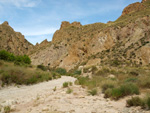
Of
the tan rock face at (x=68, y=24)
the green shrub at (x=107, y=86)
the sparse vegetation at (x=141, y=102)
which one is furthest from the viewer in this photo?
the tan rock face at (x=68, y=24)

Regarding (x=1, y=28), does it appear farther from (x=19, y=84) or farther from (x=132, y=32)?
(x=19, y=84)

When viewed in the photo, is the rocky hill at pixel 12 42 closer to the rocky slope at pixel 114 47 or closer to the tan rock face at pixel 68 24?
the rocky slope at pixel 114 47

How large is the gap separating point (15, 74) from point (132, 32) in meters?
37.2

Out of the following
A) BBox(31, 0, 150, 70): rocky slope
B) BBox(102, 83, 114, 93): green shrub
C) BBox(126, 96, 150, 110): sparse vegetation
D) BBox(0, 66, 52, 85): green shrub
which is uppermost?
BBox(31, 0, 150, 70): rocky slope

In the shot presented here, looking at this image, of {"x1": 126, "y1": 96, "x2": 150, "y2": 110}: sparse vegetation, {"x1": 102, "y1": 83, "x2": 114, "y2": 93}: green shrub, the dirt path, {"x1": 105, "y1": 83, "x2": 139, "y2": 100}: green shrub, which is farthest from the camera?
{"x1": 102, "y1": 83, "x2": 114, "y2": 93}: green shrub

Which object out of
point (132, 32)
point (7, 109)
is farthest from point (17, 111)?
point (132, 32)

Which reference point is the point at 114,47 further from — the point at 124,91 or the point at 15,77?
the point at 124,91

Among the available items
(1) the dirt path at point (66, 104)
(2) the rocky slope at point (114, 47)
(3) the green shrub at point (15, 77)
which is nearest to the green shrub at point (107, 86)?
(1) the dirt path at point (66, 104)

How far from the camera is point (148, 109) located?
408cm

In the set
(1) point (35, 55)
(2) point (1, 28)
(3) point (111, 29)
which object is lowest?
(1) point (35, 55)

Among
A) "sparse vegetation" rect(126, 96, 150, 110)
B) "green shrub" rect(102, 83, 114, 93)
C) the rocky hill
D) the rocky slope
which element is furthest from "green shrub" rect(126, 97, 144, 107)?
the rocky hill

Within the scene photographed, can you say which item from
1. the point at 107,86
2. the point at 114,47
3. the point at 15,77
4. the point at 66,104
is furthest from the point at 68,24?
the point at 66,104

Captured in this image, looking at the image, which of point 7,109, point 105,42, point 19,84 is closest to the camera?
point 7,109

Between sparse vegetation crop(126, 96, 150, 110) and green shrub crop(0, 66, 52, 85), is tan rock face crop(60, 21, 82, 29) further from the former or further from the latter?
sparse vegetation crop(126, 96, 150, 110)
